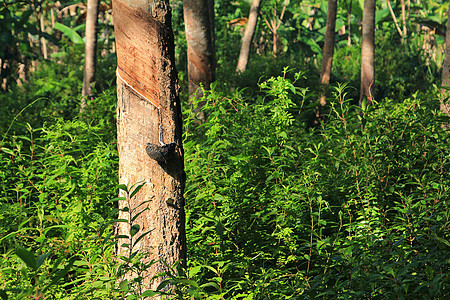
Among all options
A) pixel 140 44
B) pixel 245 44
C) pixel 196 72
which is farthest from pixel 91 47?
pixel 140 44

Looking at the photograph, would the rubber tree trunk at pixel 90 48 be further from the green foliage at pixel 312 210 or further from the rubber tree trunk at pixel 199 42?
the green foliage at pixel 312 210

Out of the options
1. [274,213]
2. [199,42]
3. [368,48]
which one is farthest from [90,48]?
[274,213]

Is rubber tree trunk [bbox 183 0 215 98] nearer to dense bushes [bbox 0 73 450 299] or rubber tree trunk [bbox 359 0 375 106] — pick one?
dense bushes [bbox 0 73 450 299]

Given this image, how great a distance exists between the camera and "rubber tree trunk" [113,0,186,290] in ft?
9.02

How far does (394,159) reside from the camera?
3.99m

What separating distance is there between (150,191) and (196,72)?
3136mm

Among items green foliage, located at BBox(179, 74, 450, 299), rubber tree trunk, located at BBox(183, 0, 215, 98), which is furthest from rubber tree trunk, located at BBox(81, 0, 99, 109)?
green foliage, located at BBox(179, 74, 450, 299)

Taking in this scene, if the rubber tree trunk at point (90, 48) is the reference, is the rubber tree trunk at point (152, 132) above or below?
below

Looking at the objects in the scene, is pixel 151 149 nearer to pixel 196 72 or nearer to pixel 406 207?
pixel 406 207

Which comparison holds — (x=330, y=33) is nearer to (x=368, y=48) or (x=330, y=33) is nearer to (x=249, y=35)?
(x=249, y=35)

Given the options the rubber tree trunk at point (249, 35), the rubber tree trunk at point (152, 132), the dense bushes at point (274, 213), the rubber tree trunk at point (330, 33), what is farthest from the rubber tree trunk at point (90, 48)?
the rubber tree trunk at point (152, 132)

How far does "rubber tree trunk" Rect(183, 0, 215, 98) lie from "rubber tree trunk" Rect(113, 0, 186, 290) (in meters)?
2.66

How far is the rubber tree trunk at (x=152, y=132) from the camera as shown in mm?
2750

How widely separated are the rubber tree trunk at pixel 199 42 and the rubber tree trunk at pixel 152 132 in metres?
2.66
